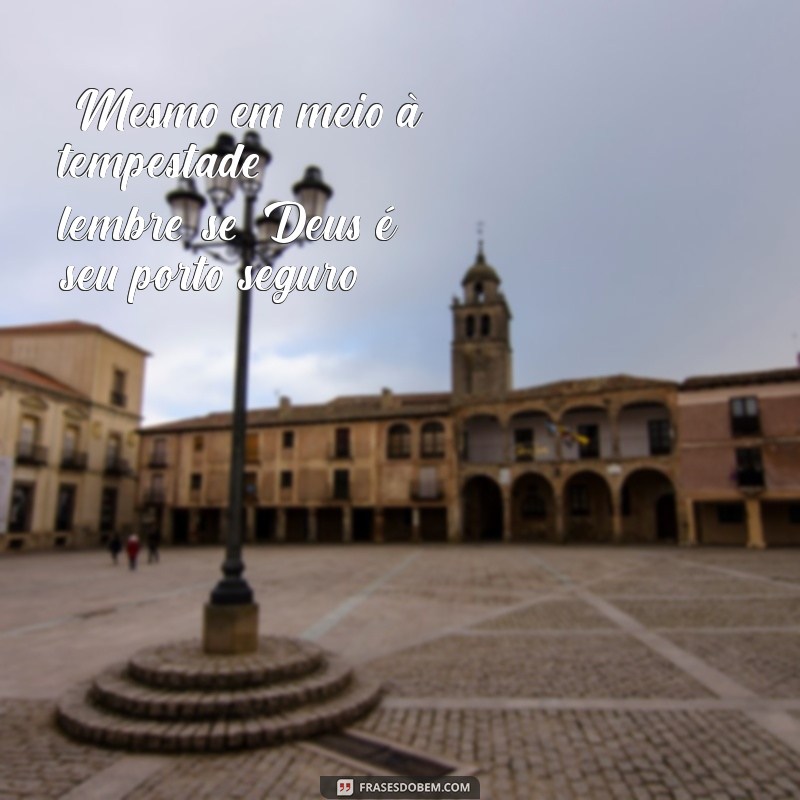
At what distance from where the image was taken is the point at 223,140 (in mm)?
6777

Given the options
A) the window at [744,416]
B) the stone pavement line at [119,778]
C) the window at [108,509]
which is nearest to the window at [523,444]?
the window at [744,416]

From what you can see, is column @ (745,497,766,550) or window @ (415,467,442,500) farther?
window @ (415,467,442,500)

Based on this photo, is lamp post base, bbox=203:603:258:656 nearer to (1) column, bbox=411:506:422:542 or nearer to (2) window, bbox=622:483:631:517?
(1) column, bbox=411:506:422:542

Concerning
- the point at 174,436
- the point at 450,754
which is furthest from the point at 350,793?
the point at 174,436

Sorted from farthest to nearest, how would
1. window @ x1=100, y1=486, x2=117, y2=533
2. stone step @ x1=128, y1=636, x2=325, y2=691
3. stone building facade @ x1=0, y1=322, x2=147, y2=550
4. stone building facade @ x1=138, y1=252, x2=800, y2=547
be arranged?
1. window @ x1=100, y1=486, x2=117, y2=533
2. stone building facade @ x1=0, y1=322, x2=147, y2=550
3. stone building facade @ x1=138, y1=252, x2=800, y2=547
4. stone step @ x1=128, y1=636, x2=325, y2=691

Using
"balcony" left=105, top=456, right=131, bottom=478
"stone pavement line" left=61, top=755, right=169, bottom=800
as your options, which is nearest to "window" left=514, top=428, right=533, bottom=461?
"balcony" left=105, top=456, right=131, bottom=478

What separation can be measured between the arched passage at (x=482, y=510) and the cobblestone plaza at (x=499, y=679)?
21046 mm

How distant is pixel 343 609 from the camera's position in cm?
1180

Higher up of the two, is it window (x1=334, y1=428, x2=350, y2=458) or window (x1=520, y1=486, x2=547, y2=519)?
window (x1=334, y1=428, x2=350, y2=458)

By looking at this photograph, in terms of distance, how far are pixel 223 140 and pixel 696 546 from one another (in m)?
29.1

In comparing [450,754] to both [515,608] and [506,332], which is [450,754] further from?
[506,332]

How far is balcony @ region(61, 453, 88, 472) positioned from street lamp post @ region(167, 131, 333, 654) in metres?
31.2

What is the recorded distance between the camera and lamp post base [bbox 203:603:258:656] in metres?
6.42

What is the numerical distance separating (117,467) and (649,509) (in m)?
31.4
